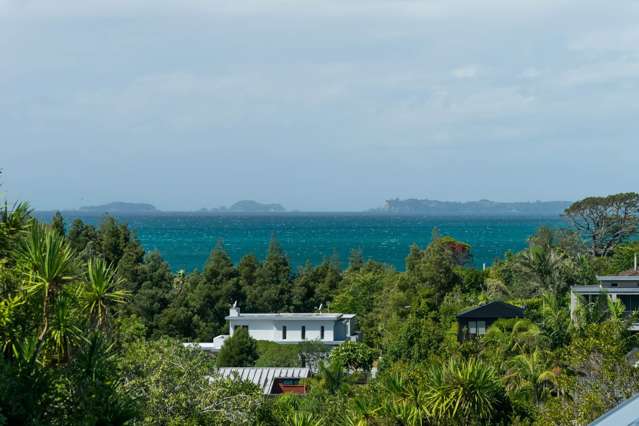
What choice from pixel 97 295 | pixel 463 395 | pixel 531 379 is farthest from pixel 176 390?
pixel 531 379

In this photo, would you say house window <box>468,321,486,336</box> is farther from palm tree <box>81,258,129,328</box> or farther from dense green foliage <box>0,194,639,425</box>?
palm tree <box>81,258,129,328</box>

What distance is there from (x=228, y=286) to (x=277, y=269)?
6.24 metres

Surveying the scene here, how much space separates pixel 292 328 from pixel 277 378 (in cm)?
1133

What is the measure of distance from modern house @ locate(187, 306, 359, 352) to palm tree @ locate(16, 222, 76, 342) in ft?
124

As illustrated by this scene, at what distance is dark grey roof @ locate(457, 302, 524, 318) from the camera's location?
46.9 metres

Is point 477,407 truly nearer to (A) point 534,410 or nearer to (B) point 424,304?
(A) point 534,410

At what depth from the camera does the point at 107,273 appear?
19.4 metres

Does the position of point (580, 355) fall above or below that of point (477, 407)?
above

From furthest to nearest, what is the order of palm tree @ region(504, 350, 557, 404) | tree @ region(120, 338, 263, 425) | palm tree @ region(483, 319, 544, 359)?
palm tree @ region(483, 319, 544, 359)
palm tree @ region(504, 350, 557, 404)
tree @ region(120, 338, 263, 425)

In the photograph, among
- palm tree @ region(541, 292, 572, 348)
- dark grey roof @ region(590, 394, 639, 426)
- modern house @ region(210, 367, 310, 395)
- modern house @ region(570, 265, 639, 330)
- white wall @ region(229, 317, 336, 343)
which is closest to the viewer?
dark grey roof @ region(590, 394, 639, 426)

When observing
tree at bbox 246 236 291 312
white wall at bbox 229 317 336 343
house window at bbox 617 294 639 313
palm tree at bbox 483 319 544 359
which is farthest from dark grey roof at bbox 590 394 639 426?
tree at bbox 246 236 291 312

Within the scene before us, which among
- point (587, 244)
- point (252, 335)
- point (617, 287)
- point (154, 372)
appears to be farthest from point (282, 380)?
point (587, 244)

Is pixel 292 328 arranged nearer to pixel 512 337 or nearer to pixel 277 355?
pixel 277 355

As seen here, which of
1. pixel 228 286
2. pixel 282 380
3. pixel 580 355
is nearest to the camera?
pixel 580 355
